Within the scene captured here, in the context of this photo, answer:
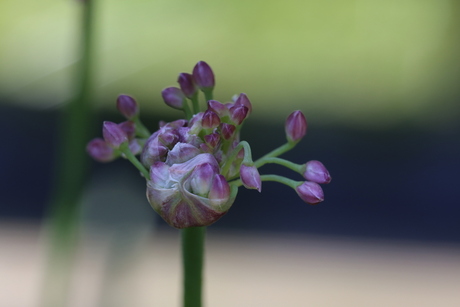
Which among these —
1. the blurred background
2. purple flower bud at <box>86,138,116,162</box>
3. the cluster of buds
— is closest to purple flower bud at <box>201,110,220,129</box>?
the cluster of buds

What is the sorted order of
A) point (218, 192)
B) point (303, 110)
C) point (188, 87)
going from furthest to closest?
point (303, 110) → point (188, 87) → point (218, 192)

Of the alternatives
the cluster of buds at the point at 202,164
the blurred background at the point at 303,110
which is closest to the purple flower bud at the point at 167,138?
the cluster of buds at the point at 202,164

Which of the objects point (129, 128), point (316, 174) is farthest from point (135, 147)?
point (316, 174)

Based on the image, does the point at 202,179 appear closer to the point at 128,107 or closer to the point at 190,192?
the point at 190,192

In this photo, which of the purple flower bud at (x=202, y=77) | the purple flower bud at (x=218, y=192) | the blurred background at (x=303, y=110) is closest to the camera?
the purple flower bud at (x=218, y=192)

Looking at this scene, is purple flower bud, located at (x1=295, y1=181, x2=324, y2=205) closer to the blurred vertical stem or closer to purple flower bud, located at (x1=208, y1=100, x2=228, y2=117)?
purple flower bud, located at (x1=208, y1=100, x2=228, y2=117)

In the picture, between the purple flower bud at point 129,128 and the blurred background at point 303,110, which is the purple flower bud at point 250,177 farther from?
the blurred background at point 303,110
